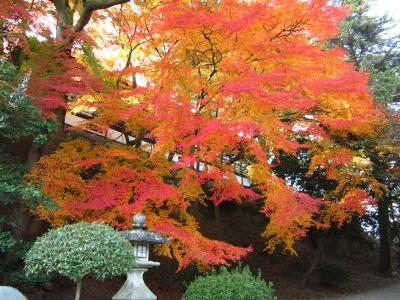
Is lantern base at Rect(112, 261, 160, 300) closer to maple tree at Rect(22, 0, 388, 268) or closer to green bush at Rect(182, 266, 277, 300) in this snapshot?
maple tree at Rect(22, 0, 388, 268)

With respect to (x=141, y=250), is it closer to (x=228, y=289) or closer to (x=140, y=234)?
(x=140, y=234)

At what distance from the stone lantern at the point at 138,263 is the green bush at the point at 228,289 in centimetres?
140

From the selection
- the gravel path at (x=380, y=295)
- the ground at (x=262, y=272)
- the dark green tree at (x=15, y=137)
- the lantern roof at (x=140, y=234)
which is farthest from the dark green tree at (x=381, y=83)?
the dark green tree at (x=15, y=137)

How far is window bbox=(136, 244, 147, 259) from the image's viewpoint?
7975mm

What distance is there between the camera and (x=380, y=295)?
15141mm

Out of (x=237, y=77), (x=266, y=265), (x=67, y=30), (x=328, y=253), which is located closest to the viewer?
(x=237, y=77)

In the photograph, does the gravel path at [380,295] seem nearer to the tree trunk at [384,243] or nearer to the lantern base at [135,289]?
the tree trunk at [384,243]

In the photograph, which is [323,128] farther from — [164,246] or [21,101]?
[21,101]

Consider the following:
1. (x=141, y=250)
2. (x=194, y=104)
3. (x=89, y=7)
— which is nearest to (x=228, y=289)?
(x=141, y=250)

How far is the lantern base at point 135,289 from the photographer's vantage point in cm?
748

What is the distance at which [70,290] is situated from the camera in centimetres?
1167

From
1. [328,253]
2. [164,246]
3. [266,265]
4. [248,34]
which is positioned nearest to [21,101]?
[164,246]

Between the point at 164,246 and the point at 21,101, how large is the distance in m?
4.53

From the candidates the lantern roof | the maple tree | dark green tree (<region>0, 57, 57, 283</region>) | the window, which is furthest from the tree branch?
the window
